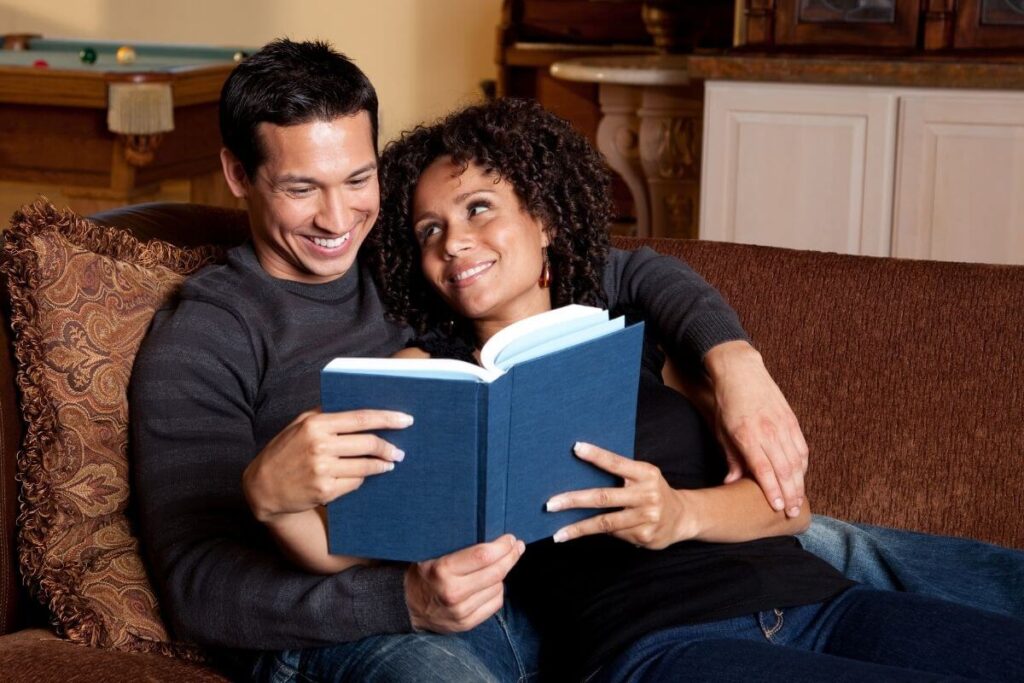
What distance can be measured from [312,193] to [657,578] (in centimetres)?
60

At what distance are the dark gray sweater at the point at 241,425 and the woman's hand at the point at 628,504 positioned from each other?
20 cm

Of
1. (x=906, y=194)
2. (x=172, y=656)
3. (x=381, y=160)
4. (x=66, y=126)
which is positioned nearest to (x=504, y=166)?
(x=381, y=160)

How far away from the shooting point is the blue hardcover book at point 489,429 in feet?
3.90

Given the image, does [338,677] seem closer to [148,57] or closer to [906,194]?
[906,194]

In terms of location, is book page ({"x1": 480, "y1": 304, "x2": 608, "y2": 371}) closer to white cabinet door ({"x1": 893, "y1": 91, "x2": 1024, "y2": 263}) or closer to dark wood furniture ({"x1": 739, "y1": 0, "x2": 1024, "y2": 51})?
white cabinet door ({"x1": 893, "y1": 91, "x2": 1024, "y2": 263})

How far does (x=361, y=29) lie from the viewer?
685 centimetres

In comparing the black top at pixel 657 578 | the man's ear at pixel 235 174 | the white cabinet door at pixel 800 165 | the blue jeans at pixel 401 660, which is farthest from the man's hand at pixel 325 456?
the white cabinet door at pixel 800 165

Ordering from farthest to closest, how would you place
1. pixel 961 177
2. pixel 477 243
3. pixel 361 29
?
pixel 361 29 → pixel 961 177 → pixel 477 243

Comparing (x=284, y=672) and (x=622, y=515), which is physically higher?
(x=622, y=515)

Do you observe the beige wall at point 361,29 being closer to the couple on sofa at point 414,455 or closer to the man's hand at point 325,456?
the couple on sofa at point 414,455

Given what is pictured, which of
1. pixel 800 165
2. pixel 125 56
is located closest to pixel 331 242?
pixel 800 165

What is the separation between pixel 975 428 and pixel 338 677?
995 millimetres

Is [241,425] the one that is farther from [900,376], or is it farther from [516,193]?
[900,376]

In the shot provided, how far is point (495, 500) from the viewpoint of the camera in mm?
1243
